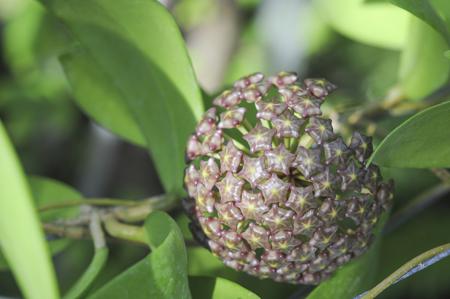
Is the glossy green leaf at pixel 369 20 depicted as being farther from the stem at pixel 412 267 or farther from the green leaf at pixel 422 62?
the stem at pixel 412 267

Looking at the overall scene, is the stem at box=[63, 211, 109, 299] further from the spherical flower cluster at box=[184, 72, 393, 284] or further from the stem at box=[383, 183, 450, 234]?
the stem at box=[383, 183, 450, 234]

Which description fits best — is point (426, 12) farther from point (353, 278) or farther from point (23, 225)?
point (23, 225)

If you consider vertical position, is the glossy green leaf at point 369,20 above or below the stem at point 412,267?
above

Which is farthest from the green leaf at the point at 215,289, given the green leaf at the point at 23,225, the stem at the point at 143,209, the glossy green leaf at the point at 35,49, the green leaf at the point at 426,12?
the glossy green leaf at the point at 35,49

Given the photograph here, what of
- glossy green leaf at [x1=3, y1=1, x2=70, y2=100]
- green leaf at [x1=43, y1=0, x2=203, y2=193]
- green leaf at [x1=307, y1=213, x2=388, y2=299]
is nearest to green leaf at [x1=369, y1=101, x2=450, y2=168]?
green leaf at [x1=307, y1=213, x2=388, y2=299]

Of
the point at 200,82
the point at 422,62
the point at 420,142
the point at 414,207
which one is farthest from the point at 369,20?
the point at 200,82

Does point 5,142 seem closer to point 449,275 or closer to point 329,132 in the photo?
point 329,132
